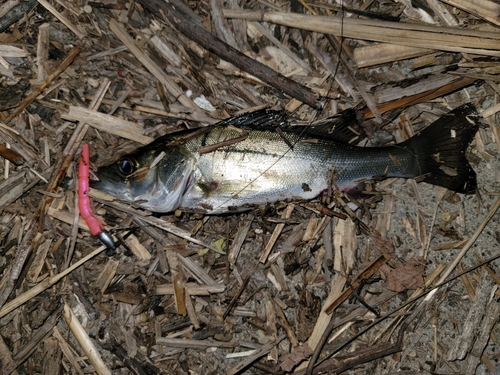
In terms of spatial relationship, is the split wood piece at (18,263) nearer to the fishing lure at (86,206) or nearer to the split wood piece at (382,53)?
the fishing lure at (86,206)

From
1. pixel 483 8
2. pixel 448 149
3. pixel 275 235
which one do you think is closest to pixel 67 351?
pixel 275 235

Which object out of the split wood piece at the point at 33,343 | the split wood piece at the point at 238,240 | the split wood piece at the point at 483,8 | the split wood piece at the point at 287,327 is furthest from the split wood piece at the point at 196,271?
the split wood piece at the point at 483,8

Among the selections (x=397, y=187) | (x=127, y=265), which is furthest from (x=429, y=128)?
(x=127, y=265)

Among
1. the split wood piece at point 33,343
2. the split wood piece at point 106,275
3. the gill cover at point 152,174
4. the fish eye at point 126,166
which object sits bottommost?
the split wood piece at point 33,343

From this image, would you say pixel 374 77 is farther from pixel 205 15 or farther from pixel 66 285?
pixel 66 285

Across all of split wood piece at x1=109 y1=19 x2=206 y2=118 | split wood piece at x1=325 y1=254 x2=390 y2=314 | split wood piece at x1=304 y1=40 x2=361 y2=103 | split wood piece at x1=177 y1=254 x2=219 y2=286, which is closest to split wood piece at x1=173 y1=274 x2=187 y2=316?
split wood piece at x1=177 y1=254 x2=219 y2=286

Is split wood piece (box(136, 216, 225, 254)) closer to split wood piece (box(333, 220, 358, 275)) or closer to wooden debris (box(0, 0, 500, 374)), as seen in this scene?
wooden debris (box(0, 0, 500, 374))
